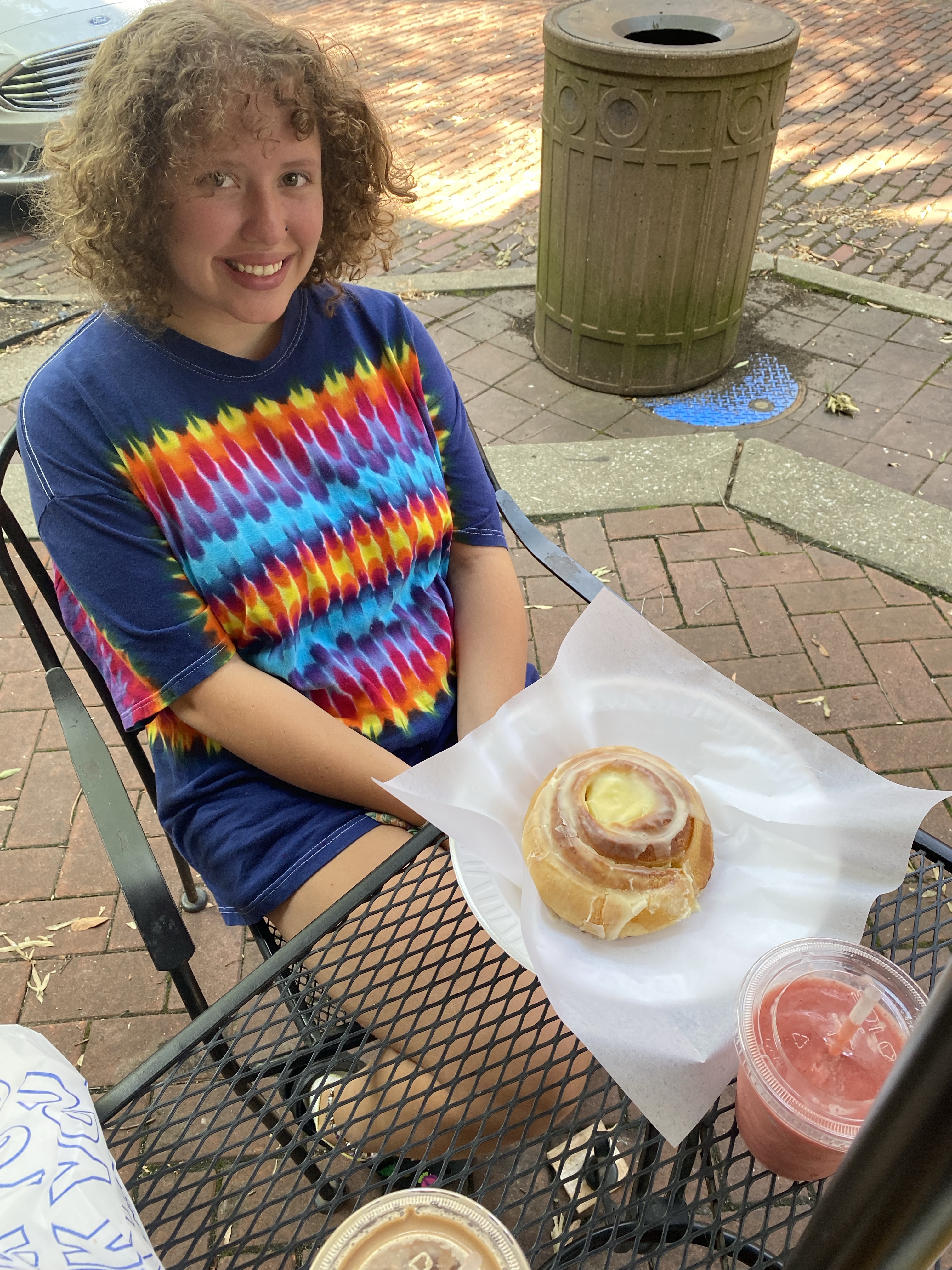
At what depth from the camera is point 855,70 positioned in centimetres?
786

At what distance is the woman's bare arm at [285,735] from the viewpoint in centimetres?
152

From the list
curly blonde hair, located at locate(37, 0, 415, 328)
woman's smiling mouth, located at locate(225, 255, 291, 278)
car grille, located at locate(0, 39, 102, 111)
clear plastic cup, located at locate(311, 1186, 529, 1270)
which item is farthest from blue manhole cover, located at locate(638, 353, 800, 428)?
car grille, located at locate(0, 39, 102, 111)

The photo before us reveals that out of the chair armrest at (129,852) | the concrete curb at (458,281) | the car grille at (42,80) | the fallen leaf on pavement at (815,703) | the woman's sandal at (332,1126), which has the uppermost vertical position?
the car grille at (42,80)

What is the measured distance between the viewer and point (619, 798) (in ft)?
4.02

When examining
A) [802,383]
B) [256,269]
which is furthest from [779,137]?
[256,269]

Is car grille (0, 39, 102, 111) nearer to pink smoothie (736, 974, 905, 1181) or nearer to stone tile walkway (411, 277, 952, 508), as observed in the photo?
stone tile walkway (411, 277, 952, 508)

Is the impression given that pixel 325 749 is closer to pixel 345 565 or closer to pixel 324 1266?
pixel 345 565

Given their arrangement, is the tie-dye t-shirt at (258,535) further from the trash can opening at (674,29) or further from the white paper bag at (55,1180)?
the trash can opening at (674,29)

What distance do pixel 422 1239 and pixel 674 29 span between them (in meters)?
4.24

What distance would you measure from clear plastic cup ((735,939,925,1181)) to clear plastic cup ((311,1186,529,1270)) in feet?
1.00

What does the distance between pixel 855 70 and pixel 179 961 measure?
9.16m

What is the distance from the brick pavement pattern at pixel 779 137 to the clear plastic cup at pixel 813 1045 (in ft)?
13.7

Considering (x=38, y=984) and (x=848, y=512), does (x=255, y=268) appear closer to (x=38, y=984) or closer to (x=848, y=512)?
(x=38, y=984)

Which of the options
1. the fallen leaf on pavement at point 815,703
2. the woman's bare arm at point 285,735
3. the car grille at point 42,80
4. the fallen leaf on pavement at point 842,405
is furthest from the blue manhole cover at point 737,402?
the car grille at point 42,80
